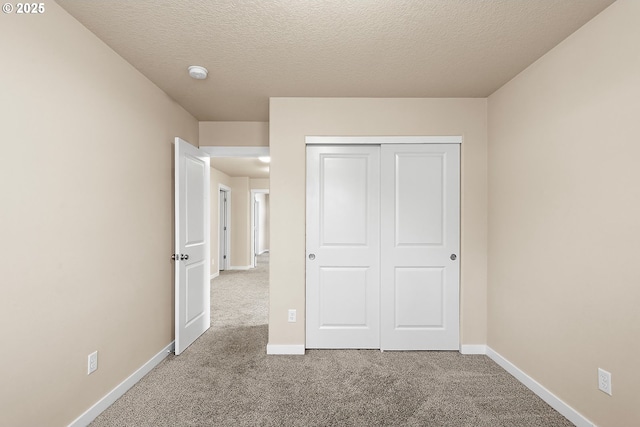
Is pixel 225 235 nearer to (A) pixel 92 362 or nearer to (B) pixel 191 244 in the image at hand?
(B) pixel 191 244

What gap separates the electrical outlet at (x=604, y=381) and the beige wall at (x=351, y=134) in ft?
3.88

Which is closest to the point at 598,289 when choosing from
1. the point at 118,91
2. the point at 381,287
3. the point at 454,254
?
the point at 454,254

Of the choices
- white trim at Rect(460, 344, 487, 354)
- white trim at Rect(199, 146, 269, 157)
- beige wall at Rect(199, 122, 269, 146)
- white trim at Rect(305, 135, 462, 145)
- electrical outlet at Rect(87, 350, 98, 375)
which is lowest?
white trim at Rect(460, 344, 487, 354)

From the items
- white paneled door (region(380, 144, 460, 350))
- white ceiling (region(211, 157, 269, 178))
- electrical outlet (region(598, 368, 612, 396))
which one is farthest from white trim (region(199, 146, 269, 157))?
electrical outlet (region(598, 368, 612, 396))

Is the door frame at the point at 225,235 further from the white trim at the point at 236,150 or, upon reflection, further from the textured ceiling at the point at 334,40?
the textured ceiling at the point at 334,40

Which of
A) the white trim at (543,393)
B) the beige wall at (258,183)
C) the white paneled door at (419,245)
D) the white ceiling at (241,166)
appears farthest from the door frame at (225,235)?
the white trim at (543,393)

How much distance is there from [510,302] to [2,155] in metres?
3.43

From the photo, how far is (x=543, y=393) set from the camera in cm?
215

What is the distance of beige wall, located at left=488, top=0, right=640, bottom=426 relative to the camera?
5.25 ft

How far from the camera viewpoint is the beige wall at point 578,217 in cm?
160

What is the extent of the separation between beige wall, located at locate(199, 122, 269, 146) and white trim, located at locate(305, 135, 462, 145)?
3.40 feet

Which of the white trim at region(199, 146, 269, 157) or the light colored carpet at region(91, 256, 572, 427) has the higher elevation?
the white trim at region(199, 146, 269, 157)

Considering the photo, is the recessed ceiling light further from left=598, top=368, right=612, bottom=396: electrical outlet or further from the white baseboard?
left=598, top=368, right=612, bottom=396: electrical outlet

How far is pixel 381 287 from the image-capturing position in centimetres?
300
